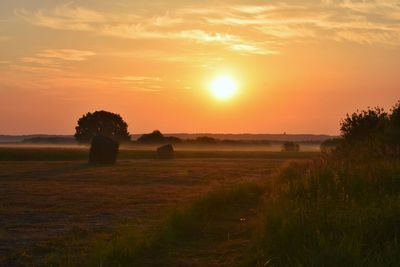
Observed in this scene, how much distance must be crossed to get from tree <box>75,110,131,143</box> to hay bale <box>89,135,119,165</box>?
77442 mm

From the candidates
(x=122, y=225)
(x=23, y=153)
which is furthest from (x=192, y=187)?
(x=23, y=153)

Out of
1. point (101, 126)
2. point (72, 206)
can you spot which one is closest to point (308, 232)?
point (72, 206)

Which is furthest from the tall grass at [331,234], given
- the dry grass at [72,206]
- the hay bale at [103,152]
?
the hay bale at [103,152]

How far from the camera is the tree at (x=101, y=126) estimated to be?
135375mm

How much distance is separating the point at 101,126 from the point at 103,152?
8079 cm

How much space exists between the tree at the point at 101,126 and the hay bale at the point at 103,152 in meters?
77.4

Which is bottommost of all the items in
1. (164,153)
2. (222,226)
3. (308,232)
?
(222,226)

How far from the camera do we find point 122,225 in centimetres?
1698

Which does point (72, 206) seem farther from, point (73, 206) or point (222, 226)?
point (222, 226)

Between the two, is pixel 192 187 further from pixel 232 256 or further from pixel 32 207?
pixel 232 256

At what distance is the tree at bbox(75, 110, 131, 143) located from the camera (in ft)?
444

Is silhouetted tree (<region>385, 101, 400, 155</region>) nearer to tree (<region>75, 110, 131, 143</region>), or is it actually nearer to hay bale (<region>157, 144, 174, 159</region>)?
hay bale (<region>157, 144, 174, 159</region>)

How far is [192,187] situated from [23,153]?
4313 cm

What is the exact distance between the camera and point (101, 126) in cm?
13625
